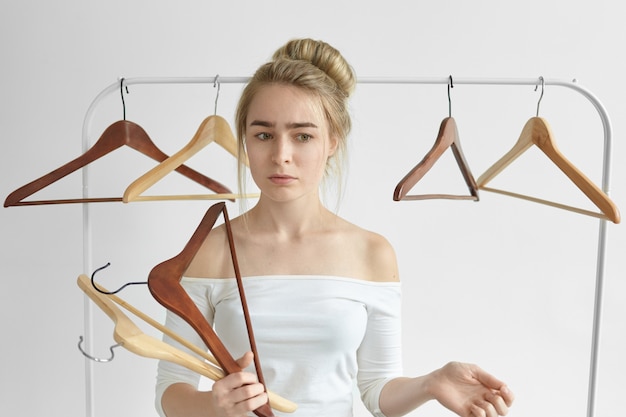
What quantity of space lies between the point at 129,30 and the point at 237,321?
106 cm

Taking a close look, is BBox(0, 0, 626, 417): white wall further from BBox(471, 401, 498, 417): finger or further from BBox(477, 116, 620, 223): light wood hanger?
BBox(471, 401, 498, 417): finger

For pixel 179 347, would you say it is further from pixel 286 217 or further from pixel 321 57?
pixel 321 57

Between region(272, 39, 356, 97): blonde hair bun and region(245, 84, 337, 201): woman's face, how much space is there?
10 cm

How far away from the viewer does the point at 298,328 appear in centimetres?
153

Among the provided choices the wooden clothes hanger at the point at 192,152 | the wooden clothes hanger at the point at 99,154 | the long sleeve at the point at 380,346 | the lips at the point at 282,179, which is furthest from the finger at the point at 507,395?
the wooden clothes hanger at the point at 99,154

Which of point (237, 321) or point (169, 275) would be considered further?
point (237, 321)

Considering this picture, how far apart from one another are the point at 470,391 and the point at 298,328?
386 mm

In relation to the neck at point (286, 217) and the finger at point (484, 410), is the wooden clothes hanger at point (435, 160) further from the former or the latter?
the finger at point (484, 410)

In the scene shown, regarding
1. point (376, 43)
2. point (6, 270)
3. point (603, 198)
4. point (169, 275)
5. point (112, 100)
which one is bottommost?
point (6, 270)

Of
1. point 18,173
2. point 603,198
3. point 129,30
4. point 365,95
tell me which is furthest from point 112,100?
point 603,198

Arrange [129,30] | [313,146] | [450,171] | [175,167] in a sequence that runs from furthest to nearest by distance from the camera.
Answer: [450,171]
[129,30]
[175,167]
[313,146]

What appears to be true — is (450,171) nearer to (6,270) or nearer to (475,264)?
(475,264)

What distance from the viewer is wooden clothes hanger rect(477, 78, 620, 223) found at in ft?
5.06

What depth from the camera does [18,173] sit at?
2.13m
